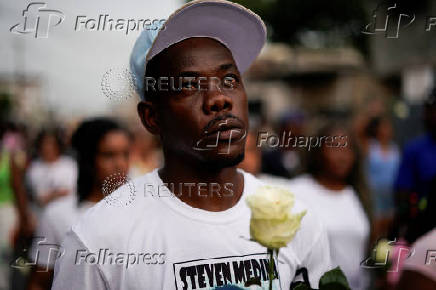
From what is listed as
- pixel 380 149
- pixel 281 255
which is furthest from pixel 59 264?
pixel 380 149

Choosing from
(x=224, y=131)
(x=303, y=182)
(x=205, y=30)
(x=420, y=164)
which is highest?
(x=205, y=30)

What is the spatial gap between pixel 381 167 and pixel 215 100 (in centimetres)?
456

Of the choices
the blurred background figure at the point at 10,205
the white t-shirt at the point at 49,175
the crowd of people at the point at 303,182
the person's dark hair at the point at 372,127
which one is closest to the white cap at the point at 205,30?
the crowd of people at the point at 303,182

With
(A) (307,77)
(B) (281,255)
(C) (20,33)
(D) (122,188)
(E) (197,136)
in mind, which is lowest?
(B) (281,255)

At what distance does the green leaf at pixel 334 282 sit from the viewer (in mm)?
1404

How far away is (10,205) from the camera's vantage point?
5957 mm

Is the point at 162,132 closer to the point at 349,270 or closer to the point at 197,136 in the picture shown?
the point at 197,136

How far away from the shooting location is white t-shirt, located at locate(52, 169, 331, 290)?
1521mm

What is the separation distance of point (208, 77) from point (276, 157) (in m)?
4.13

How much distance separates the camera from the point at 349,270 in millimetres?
3402

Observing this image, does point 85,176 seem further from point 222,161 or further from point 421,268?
point 421,268
